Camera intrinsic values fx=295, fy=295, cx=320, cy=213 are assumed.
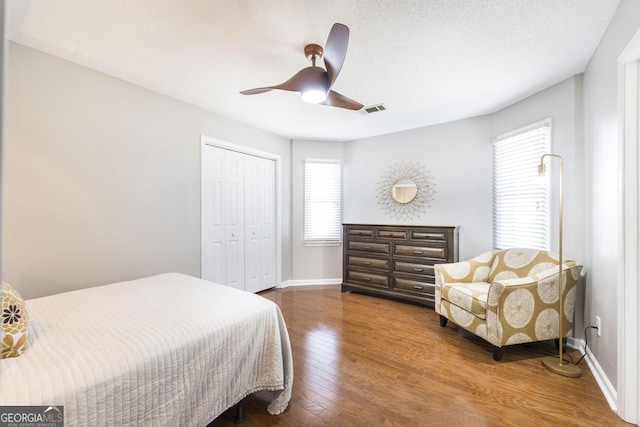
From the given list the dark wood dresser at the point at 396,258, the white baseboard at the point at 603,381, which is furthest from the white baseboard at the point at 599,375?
the dark wood dresser at the point at 396,258

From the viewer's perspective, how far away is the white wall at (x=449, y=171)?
3.72 metres

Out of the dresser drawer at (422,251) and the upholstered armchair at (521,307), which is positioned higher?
the dresser drawer at (422,251)

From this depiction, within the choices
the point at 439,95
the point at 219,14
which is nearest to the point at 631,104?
the point at 439,95

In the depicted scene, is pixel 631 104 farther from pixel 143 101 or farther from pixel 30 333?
pixel 143 101

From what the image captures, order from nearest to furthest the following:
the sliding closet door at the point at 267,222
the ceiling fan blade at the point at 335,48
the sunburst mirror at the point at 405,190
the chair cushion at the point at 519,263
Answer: the ceiling fan blade at the point at 335,48
the chair cushion at the point at 519,263
the sunburst mirror at the point at 405,190
the sliding closet door at the point at 267,222

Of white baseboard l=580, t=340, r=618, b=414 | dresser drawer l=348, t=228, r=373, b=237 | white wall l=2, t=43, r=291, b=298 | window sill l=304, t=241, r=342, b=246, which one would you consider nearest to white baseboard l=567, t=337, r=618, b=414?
white baseboard l=580, t=340, r=618, b=414

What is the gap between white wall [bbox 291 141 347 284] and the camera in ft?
15.5

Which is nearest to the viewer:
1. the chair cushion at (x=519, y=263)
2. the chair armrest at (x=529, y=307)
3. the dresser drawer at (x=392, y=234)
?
the chair armrest at (x=529, y=307)

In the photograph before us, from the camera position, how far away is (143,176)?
2883 millimetres

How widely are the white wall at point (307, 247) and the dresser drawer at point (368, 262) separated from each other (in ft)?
1.64

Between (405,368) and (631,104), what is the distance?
2.29 meters

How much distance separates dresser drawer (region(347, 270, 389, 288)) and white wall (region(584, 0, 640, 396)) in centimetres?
207

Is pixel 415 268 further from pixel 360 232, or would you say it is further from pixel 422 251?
pixel 360 232

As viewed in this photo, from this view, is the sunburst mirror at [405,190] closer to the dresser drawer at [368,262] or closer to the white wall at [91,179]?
the dresser drawer at [368,262]
